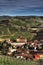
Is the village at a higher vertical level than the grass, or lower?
higher

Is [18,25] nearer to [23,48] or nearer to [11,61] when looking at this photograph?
[23,48]

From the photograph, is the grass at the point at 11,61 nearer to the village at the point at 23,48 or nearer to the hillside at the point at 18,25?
the village at the point at 23,48

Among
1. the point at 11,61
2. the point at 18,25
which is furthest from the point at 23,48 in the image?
the point at 18,25

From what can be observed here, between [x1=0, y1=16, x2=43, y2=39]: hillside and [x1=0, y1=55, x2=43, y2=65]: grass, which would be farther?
[x1=0, y1=16, x2=43, y2=39]: hillside

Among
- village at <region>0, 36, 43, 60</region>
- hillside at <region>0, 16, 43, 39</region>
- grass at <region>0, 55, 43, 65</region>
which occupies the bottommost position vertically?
grass at <region>0, 55, 43, 65</region>

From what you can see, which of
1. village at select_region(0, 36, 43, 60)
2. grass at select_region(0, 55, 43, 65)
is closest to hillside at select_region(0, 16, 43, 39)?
village at select_region(0, 36, 43, 60)

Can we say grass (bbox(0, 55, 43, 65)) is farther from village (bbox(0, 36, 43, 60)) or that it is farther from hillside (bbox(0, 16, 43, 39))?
hillside (bbox(0, 16, 43, 39))
